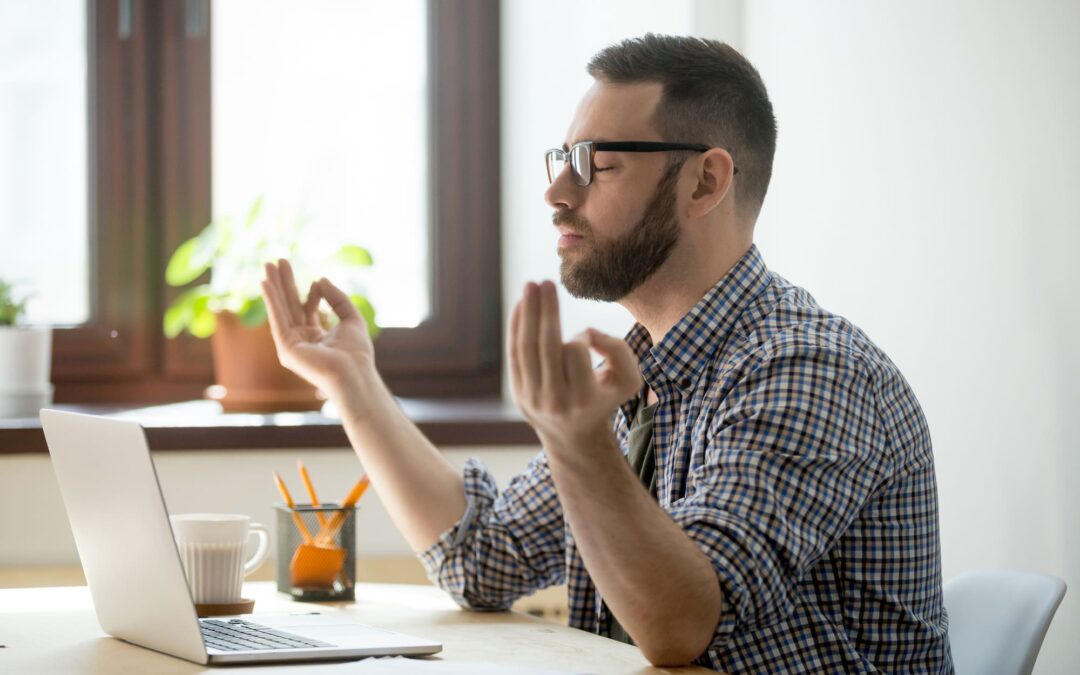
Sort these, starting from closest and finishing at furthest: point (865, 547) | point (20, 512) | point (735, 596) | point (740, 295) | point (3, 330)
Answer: point (735, 596)
point (865, 547)
point (740, 295)
point (20, 512)
point (3, 330)

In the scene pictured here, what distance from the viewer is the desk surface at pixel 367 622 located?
3.72ft

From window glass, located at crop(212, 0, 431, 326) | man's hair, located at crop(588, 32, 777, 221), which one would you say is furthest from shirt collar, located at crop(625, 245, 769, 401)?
window glass, located at crop(212, 0, 431, 326)

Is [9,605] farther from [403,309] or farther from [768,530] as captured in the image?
[403,309]

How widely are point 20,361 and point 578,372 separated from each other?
1.60 metres

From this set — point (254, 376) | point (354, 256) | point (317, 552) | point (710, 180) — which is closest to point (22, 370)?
point (254, 376)

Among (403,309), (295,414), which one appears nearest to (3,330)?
(295,414)

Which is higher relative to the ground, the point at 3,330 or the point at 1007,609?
the point at 3,330

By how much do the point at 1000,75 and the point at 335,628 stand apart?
987mm

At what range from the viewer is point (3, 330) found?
91.4 inches

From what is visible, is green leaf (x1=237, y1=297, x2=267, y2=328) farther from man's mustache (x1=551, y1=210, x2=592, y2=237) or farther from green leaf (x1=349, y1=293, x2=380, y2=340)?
man's mustache (x1=551, y1=210, x2=592, y2=237)

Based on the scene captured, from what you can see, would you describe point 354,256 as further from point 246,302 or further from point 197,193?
point 197,193

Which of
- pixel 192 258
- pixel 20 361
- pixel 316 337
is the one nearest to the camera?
pixel 316 337

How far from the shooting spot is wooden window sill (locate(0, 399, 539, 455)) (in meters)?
2.13

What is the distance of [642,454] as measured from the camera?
1468 millimetres
